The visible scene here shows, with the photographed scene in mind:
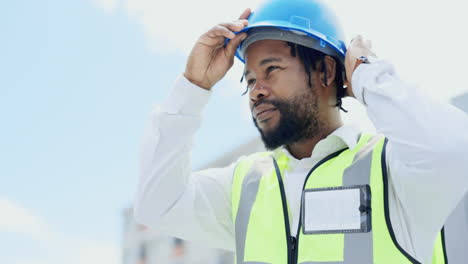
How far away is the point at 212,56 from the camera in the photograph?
3.31 m

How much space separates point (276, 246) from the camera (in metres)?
2.84

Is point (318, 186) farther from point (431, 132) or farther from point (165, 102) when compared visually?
point (165, 102)

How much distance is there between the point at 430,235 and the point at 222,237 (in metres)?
1.12

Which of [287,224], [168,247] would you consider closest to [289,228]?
[287,224]

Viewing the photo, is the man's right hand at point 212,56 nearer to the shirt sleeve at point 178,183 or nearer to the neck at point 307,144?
the shirt sleeve at point 178,183

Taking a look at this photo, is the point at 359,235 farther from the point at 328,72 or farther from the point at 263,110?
the point at 328,72

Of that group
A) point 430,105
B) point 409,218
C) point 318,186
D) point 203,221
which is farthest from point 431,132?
point 203,221

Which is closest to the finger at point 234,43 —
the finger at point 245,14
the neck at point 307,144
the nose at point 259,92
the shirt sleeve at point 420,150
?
the finger at point 245,14

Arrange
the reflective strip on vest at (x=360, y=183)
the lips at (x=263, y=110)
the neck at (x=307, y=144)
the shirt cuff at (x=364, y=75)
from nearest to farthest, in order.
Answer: the reflective strip on vest at (x=360, y=183), the shirt cuff at (x=364, y=75), the lips at (x=263, y=110), the neck at (x=307, y=144)

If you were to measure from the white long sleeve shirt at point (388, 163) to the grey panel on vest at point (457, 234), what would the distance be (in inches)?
6.6

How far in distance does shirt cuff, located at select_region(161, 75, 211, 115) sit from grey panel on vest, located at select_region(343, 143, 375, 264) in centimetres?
79

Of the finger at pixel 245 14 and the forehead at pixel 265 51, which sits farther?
the finger at pixel 245 14

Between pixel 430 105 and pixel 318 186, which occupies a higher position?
pixel 430 105

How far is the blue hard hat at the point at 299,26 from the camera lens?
326cm
